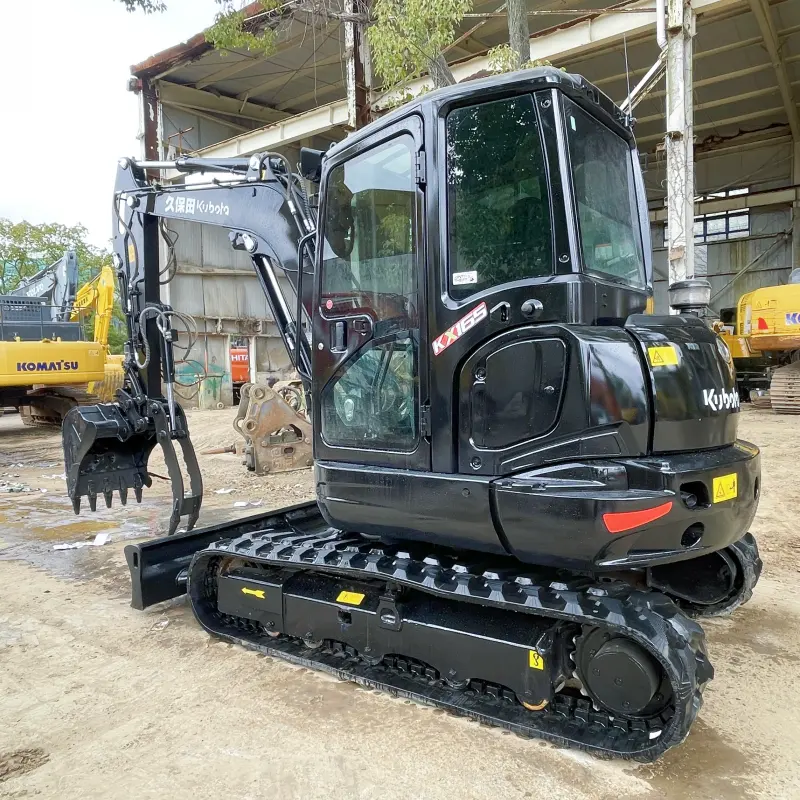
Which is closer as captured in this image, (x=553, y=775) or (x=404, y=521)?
(x=553, y=775)

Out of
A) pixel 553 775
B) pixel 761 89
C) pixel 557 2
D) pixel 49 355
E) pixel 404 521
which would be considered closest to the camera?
pixel 553 775

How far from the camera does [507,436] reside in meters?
2.72

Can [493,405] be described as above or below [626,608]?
above

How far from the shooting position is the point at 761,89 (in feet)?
64.2

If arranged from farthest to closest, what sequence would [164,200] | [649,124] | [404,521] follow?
[649,124]
[164,200]
[404,521]

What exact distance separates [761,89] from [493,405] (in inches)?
852

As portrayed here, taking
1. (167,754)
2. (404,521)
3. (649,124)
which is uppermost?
(649,124)

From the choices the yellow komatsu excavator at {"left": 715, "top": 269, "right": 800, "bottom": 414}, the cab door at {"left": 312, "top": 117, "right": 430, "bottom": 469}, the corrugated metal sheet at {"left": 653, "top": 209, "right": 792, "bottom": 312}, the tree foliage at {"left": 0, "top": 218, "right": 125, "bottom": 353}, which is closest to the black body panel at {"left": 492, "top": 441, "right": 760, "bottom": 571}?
the cab door at {"left": 312, "top": 117, "right": 430, "bottom": 469}

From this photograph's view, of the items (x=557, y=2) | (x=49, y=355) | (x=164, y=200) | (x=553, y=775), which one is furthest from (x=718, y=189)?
(x=553, y=775)

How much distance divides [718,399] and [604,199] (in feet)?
3.34

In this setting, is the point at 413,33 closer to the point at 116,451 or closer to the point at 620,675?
the point at 116,451

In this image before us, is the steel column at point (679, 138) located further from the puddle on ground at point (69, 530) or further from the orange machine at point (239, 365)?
the orange machine at point (239, 365)

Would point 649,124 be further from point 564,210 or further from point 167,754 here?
point 167,754

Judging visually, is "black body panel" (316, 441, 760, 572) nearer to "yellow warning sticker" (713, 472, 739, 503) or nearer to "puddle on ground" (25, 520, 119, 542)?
"yellow warning sticker" (713, 472, 739, 503)
